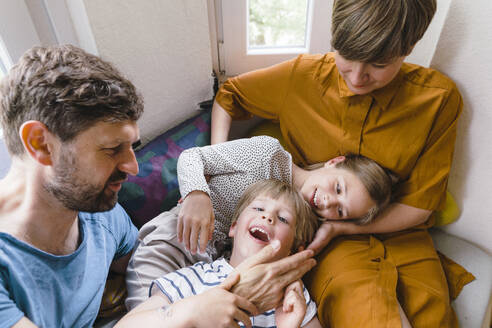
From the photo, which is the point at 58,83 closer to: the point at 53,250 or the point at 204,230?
the point at 53,250

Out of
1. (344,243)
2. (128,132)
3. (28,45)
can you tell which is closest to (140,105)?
(128,132)

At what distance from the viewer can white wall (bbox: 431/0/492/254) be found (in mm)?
1111

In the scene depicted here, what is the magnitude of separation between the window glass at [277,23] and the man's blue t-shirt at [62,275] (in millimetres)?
1196

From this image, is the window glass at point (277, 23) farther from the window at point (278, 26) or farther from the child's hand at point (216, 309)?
the child's hand at point (216, 309)

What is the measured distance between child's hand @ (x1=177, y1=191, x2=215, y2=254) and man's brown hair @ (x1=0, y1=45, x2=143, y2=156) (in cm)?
40

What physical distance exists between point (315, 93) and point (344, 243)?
62 centimetres

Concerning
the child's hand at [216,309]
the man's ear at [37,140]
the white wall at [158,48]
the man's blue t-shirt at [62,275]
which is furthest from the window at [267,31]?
the child's hand at [216,309]

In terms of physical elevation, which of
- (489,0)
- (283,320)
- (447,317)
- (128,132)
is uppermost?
(489,0)

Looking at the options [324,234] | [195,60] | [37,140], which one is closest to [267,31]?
[195,60]

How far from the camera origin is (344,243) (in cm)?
121

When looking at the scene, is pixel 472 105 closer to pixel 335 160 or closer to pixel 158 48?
pixel 335 160

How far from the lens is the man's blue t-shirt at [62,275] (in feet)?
2.22

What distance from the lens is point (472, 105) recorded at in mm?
1189

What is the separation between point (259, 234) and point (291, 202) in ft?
0.54
